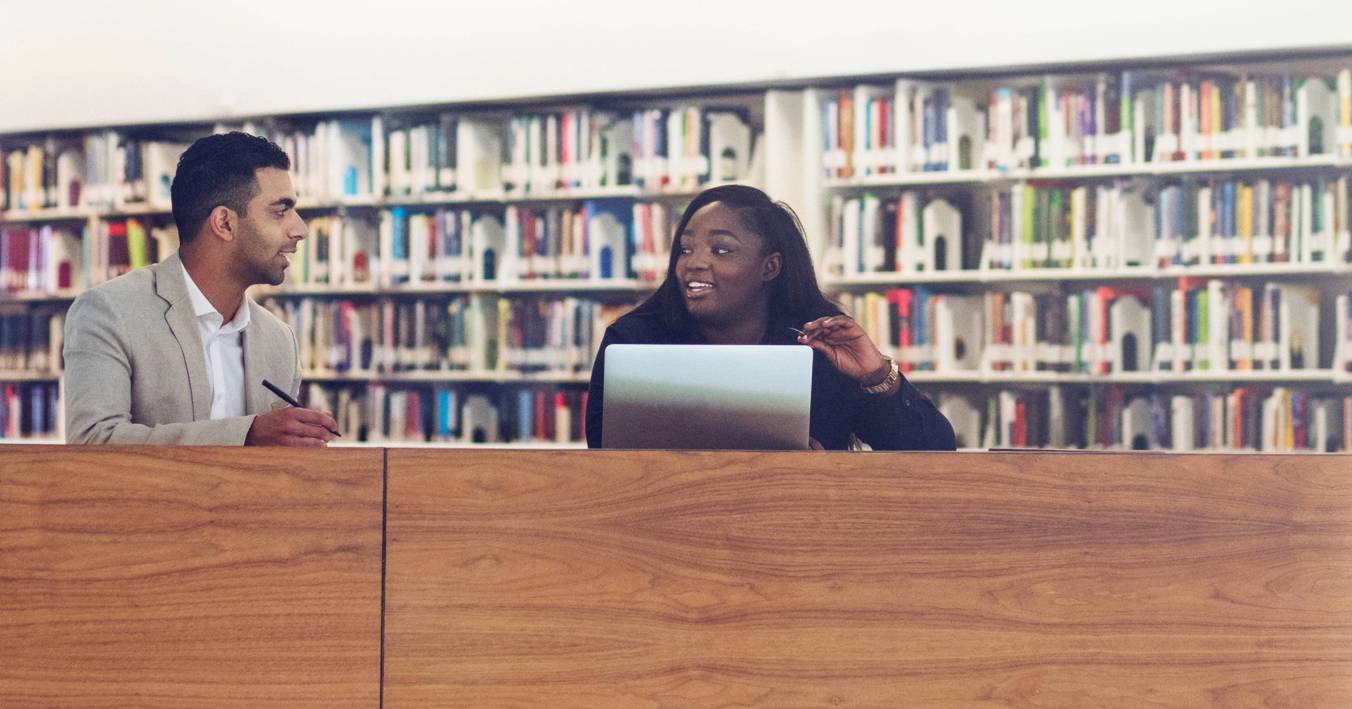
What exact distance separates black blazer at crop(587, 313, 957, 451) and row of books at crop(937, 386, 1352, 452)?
1597 mm

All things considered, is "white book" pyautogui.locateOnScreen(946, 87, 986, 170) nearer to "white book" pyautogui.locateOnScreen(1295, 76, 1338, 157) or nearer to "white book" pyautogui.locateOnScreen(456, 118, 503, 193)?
"white book" pyautogui.locateOnScreen(1295, 76, 1338, 157)

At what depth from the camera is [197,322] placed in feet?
6.12

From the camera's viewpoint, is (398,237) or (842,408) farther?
(398,237)

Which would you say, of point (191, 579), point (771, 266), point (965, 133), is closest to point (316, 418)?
point (191, 579)

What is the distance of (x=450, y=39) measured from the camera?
4.22 metres

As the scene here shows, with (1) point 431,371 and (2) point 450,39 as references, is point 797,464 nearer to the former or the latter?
(1) point 431,371

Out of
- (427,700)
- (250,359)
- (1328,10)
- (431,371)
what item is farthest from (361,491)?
(1328,10)

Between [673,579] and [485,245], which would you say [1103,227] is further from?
[673,579]

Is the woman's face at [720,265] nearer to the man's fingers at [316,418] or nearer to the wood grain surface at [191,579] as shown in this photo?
the man's fingers at [316,418]

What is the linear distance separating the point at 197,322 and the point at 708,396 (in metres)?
0.98

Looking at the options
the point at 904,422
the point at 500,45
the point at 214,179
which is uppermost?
the point at 500,45

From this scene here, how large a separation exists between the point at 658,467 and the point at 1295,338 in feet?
9.00

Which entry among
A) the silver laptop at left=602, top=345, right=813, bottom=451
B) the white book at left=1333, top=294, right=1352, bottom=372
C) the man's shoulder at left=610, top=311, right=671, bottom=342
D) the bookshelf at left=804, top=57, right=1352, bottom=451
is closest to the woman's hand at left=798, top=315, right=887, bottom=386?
the silver laptop at left=602, top=345, right=813, bottom=451

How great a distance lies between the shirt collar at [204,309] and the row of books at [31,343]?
8.47 ft
